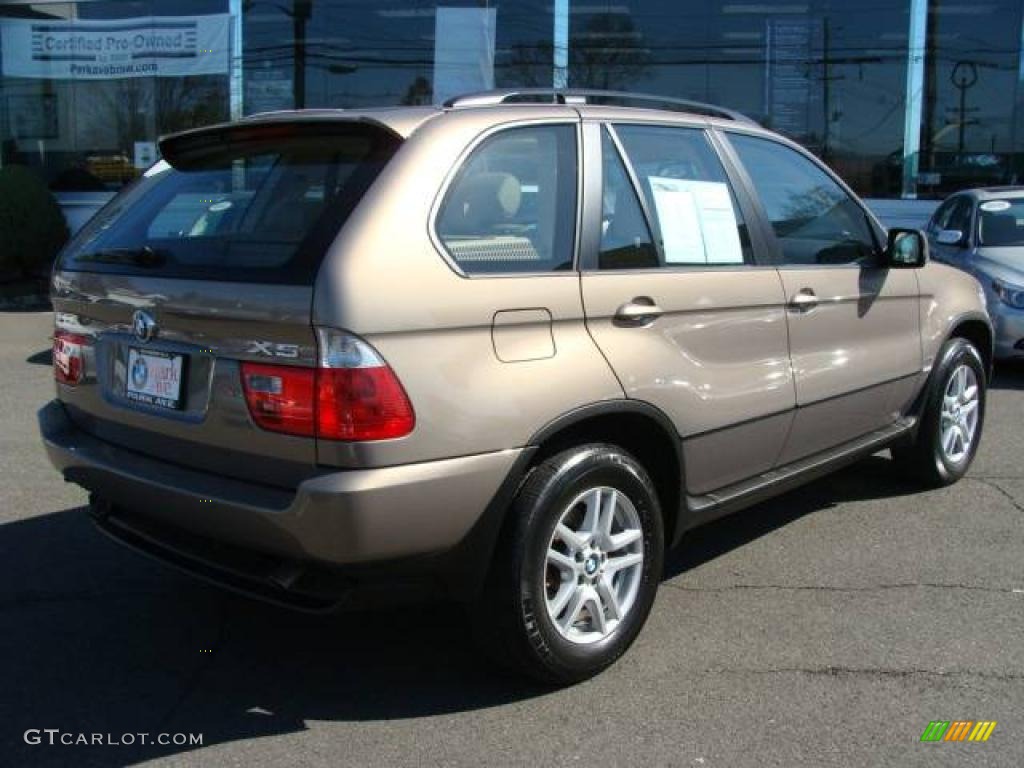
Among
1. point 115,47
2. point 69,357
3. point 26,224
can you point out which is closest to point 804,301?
point 69,357

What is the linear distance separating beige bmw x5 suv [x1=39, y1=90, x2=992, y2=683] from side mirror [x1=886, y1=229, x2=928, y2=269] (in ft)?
2.33

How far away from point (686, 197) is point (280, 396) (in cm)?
179

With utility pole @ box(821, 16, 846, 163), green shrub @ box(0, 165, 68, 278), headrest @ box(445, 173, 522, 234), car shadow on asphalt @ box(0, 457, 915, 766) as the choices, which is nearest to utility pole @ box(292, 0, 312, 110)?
green shrub @ box(0, 165, 68, 278)

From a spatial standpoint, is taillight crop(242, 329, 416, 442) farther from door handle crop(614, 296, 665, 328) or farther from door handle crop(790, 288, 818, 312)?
door handle crop(790, 288, 818, 312)

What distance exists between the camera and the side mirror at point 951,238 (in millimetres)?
9211

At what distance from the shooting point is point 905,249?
15.4 feet

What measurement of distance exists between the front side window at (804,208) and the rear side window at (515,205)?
1085mm

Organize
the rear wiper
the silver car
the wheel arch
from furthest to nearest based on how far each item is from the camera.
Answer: the silver car → the wheel arch → the rear wiper

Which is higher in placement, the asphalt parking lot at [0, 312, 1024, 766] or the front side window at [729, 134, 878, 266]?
the front side window at [729, 134, 878, 266]

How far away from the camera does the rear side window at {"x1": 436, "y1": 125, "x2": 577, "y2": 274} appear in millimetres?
3045

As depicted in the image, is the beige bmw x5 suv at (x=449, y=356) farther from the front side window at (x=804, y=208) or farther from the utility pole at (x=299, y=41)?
the utility pole at (x=299, y=41)

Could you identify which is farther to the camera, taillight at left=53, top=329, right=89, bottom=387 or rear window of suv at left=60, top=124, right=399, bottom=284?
taillight at left=53, top=329, right=89, bottom=387

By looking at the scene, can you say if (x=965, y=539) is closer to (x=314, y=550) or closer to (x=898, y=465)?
(x=898, y=465)

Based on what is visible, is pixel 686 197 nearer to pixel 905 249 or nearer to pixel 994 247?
pixel 905 249
